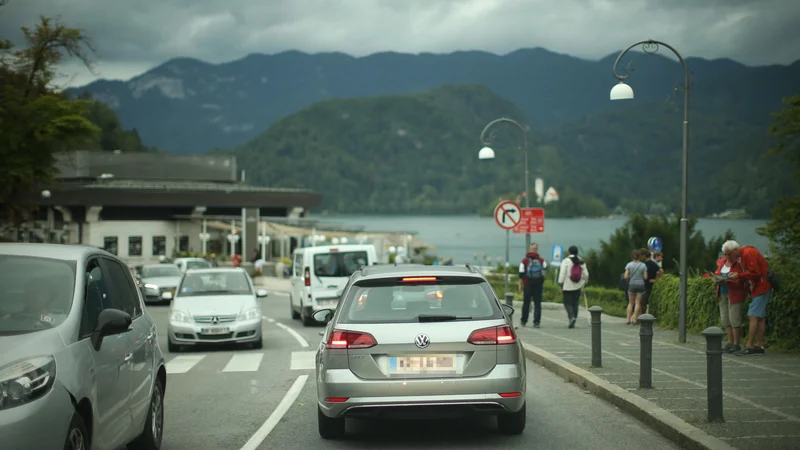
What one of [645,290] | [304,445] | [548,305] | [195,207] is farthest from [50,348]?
[195,207]

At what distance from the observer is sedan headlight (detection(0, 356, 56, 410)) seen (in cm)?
525

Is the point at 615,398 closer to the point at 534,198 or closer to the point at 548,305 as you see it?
the point at 548,305

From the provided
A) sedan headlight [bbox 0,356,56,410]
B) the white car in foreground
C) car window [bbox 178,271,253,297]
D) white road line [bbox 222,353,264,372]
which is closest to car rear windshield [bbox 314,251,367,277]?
car window [bbox 178,271,253,297]

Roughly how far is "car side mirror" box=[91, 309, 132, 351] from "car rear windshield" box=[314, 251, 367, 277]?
1869cm

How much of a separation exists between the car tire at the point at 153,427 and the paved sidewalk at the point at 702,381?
4473 mm

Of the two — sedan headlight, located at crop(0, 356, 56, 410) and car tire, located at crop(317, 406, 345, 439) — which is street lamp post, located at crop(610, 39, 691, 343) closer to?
car tire, located at crop(317, 406, 345, 439)

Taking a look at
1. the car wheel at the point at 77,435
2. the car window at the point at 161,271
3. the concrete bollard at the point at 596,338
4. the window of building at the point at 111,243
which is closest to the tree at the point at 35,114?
the car window at the point at 161,271

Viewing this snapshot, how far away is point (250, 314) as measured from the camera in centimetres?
1870

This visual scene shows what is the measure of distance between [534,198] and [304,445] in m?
135

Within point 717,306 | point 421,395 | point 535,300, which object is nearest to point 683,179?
→ point 717,306

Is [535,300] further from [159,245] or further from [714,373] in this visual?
[159,245]

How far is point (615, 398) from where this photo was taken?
34.6 ft

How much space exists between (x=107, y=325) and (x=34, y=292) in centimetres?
58

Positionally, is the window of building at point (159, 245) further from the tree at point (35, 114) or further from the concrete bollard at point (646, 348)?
the concrete bollard at point (646, 348)
